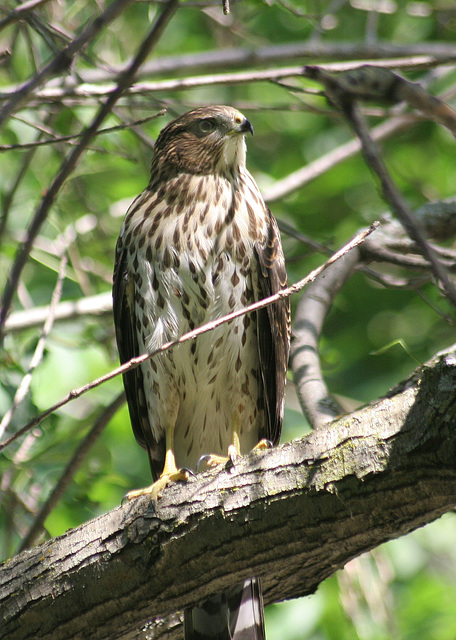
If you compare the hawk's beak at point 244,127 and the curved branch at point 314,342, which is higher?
the hawk's beak at point 244,127

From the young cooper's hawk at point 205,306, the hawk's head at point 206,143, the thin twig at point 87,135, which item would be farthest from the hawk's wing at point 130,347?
the thin twig at point 87,135

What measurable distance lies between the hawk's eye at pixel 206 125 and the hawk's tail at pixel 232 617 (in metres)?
2.22

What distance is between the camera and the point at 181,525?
2.63 m

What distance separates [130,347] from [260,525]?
1696mm

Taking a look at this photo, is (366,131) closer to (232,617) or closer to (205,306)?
(205,306)

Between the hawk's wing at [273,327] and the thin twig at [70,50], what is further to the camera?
the hawk's wing at [273,327]

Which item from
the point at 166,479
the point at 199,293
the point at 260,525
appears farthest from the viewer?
the point at 199,293

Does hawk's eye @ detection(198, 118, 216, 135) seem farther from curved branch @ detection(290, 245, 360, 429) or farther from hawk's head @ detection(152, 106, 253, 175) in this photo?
curved branch @ detection(290, 245, 360, 429)

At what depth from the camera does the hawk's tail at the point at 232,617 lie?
326cm

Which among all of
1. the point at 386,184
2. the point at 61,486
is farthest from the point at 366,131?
the point at 61,486

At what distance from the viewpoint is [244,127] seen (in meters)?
3.94

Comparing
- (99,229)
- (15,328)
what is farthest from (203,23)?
(15,328)

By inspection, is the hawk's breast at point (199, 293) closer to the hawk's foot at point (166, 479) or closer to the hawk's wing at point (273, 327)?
Result: the hawk's wing at point (273, 327)

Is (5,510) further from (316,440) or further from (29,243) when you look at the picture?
(316,440)
